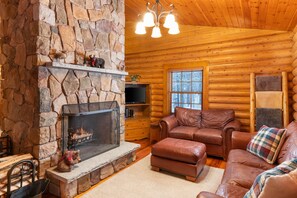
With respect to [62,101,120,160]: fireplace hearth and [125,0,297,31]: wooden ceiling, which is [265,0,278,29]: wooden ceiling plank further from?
[62,101,120,160]: fireplace hearth

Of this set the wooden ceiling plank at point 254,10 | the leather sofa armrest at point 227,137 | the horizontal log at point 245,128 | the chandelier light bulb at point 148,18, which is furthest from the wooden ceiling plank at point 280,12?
the horizontal log at point 245,128

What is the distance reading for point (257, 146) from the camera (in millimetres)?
2488

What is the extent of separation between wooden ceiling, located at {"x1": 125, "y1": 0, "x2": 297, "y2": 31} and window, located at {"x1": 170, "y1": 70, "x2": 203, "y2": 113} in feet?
4.65

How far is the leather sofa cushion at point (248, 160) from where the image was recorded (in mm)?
2236

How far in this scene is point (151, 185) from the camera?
2.68 m

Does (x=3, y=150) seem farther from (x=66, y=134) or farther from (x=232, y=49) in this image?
(x=232, y=49)

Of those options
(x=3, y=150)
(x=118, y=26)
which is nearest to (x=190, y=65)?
(x=118, y=26)

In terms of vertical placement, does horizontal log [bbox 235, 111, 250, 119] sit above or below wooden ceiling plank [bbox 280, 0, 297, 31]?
below

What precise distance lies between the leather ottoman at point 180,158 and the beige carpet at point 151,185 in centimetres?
13

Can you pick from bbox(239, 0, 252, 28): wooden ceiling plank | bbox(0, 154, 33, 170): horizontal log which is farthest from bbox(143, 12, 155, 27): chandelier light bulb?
bbox(0, 154, 33, 170): horizontal log

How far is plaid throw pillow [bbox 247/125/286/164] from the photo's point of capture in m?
2.31

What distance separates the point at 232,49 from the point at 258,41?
1.76ft

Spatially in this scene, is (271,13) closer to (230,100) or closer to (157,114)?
(230,100)

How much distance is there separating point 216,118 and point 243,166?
2094 mm
